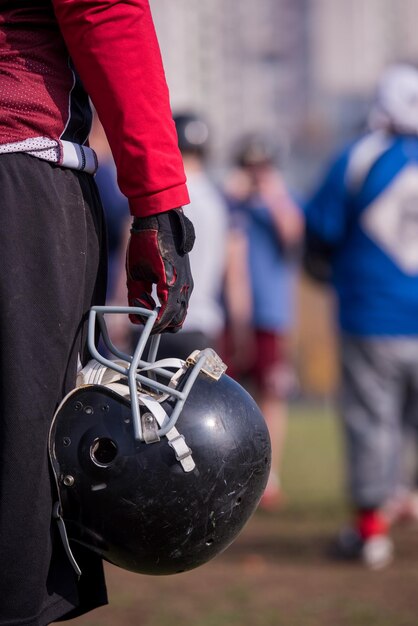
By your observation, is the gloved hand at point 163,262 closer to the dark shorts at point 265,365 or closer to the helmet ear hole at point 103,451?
the helmet ear hole at point 103,451

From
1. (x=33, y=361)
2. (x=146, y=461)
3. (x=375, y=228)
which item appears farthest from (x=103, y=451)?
(x=375, y=228)

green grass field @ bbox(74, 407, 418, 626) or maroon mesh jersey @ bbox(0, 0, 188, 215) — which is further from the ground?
maroon mesh jersey @ bbox(0, 0, 188, 215)

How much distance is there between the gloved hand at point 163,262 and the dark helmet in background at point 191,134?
3.40 metres

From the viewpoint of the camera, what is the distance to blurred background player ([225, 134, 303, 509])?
749cm

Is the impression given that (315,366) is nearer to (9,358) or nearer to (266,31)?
(9,358)

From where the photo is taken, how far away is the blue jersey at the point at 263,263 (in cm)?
753

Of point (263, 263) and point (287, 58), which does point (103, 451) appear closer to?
point (263, 263)

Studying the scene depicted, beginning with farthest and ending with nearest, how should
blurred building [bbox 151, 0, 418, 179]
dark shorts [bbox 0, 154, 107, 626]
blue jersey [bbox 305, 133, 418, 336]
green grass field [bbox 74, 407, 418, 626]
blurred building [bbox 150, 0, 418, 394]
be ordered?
blurred building [bbox 151, 0, 418, 179], blurred building [bbox 150, 0, 418, 394], blue jersey [bbox 305, 133, 418, 336], green grass field [bbox 74, 407, 418, 626], dark shorts [bbox 0, 154, 107, 626]

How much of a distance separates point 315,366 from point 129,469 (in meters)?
12.2

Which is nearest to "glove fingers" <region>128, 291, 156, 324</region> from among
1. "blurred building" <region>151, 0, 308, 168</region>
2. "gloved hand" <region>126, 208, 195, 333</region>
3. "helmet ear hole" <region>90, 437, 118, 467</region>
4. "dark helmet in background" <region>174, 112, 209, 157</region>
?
"gloved hand" <region>126, 208, 195, 333</region>

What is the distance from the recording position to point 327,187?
543cm

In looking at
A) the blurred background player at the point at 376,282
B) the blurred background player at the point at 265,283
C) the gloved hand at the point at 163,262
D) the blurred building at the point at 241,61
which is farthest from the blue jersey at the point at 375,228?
the blurred building at the point at 241,61

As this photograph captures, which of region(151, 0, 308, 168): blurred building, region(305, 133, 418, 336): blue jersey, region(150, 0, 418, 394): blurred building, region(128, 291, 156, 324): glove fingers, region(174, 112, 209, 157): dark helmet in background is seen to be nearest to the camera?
region(128, 291, 156, 324): glove fingers

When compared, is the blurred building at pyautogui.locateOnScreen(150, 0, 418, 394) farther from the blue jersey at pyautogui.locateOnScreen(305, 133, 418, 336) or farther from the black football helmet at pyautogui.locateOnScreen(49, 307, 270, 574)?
the black football helmet at pyautogui.locateOnScreen(49, 307, 270, 574)
